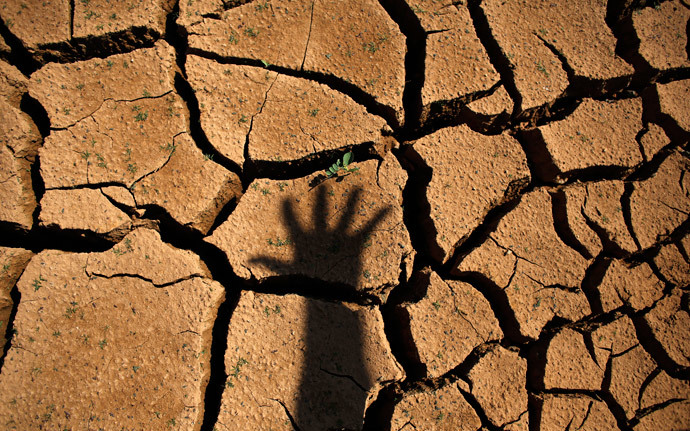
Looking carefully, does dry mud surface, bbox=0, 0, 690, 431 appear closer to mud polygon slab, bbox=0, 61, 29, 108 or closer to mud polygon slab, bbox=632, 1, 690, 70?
mud polygon slab, bbox=0, 61, 29, 108

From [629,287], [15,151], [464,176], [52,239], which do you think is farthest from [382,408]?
[15,151]

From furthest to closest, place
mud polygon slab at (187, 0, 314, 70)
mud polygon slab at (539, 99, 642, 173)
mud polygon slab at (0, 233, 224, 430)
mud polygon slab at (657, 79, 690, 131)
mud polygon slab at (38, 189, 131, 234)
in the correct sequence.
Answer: mud polygon slab at (657, 79, 690, 131) < mud polygon slab at (539, 99, 642, 173) < mud polygon slab at (187, 0, 314, 70) < mud polygon slab at (38, 189, 131, 234) < mud polygon slab at (0, 233, 224, 430)

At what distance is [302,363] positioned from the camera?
5.37 feet

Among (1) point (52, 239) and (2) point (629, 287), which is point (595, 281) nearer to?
(2) point (629, 287)

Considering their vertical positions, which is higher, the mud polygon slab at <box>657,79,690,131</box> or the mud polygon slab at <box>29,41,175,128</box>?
the mud polygon slab at <box>657,79,690,131</box>

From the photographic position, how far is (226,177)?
5.91ft

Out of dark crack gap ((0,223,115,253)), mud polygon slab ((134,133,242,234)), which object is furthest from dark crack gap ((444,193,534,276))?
dark crack gap ((0,223,115,253))

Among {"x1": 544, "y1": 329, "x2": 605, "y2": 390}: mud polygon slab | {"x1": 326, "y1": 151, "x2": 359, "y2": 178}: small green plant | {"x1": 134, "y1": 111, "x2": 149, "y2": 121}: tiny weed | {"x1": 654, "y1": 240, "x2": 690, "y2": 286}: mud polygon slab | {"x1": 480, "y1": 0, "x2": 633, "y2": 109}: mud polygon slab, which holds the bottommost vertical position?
{"x1": 544, "y1": 329, "x2": 605, "y2": 390}: mud polygon slab

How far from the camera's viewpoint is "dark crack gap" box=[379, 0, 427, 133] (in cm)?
200

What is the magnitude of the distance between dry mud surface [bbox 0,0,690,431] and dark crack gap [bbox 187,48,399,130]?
0.02 m

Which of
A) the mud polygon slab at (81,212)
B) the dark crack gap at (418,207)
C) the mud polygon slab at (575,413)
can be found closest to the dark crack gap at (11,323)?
the mud polygon slab at (81,212)

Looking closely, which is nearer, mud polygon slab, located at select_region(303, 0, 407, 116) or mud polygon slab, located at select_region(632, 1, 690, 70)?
mud polygon slab, located at select_region(303, 0, 407, 116)

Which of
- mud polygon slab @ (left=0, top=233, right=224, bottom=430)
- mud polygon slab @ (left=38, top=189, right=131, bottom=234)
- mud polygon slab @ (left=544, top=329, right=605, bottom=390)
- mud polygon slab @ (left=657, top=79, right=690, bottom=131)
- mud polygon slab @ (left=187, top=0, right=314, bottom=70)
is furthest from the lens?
mud polygon slab @ (left=657, top=79, right=690, bottom=131)

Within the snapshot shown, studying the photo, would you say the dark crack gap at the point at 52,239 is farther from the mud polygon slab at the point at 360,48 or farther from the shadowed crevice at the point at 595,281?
the shadowed crevice at the point at 595,281
